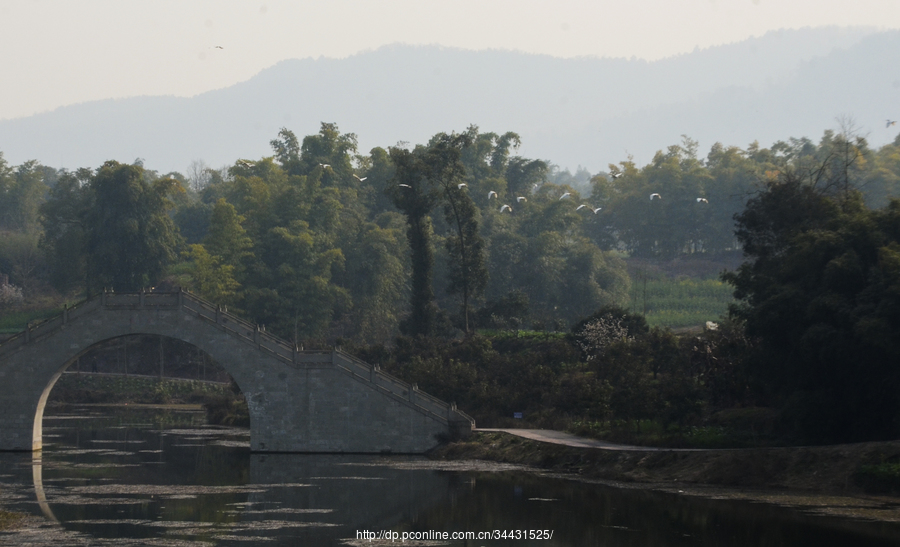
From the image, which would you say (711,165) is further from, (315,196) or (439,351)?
(439,351)

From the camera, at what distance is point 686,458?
38906 millimetres

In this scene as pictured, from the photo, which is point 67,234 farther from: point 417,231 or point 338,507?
point 338,507

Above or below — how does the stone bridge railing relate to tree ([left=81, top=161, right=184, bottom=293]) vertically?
below

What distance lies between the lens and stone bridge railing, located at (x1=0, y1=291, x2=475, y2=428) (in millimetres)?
49531

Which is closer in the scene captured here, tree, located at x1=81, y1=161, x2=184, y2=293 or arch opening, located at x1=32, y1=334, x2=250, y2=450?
arch opening, located at x1=32, y1=334, x2=250, y2=450

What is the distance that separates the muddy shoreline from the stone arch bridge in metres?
7.83

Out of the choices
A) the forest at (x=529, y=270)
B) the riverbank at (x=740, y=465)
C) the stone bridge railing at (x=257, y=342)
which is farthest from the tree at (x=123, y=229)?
the riverbank at (x=740, y=465)

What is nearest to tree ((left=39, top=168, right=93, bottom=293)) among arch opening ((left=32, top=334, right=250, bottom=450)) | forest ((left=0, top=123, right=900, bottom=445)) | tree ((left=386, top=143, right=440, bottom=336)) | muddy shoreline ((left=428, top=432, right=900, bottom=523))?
forest ((left=0, top=123, right=900, bottom=445))

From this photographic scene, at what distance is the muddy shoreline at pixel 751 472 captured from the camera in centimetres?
3279

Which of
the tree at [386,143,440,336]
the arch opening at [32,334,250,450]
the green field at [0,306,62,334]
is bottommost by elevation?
the arch opening at [32,334,250,450]

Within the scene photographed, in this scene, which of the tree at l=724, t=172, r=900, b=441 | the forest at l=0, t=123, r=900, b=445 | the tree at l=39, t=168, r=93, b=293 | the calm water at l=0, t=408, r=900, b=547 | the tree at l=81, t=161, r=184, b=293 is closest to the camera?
the calm water at l=0, t=408, r=900, b=547

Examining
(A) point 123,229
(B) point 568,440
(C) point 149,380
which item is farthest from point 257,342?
(A) point 123,229

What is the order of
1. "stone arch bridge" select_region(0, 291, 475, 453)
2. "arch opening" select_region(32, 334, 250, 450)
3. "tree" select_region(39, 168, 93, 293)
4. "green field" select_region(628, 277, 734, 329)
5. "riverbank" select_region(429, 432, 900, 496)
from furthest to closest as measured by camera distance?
"tree" select_region(39, 168, 93, 293)
"green field" select_region(628, 277, 734, 329)
"arch opening" select_region(32, 334, 250, 450)
"stone arch bridge" select_region(0, 291, 475, 453)
"riverbank" select_region(429, 432, 900, 496)

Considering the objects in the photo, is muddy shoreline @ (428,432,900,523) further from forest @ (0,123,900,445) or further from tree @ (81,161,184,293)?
tree @ (81,161,184,293)
